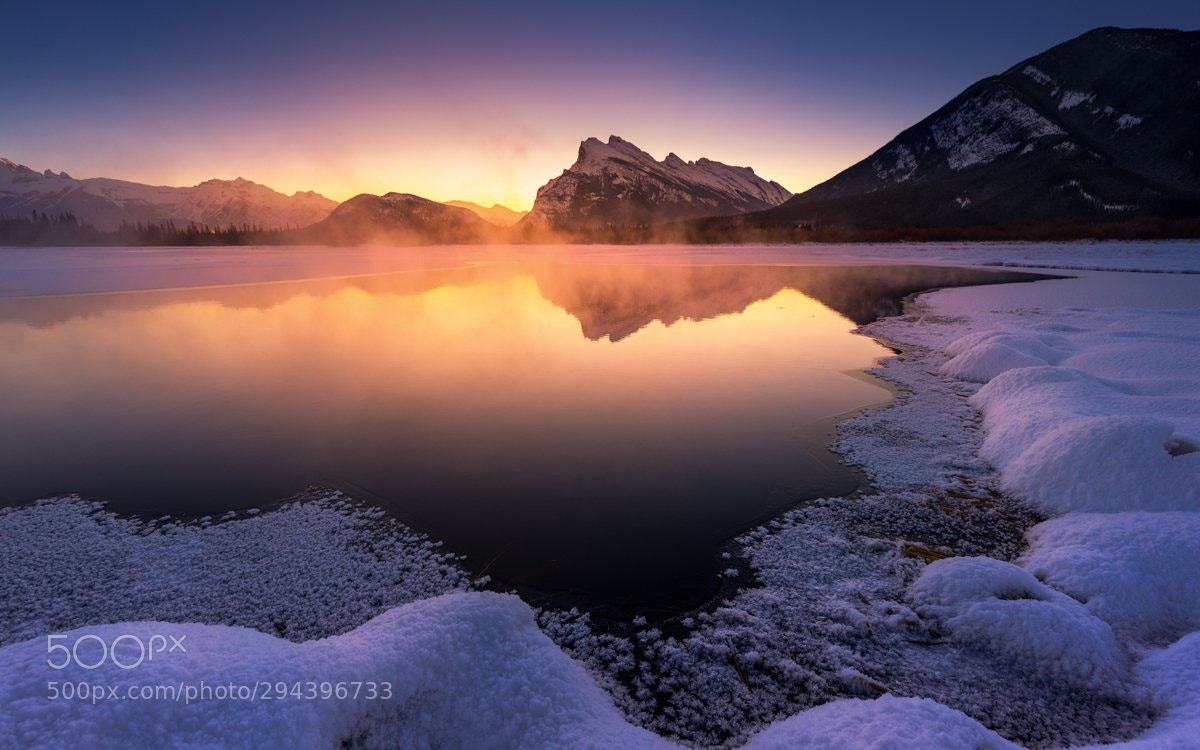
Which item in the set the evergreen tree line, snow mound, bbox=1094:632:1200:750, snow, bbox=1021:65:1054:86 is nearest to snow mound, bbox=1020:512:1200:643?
snow mound, bbox=1094:632:1200:750

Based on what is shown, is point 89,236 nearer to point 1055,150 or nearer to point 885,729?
point 885,729

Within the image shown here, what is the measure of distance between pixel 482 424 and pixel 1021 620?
6089 millimetres

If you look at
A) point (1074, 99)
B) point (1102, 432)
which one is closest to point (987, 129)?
point (1074, 99)

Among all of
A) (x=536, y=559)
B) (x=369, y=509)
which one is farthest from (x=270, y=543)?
(x=536, y=559)

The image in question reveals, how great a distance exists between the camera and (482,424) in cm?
739

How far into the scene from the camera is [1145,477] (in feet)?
15.1

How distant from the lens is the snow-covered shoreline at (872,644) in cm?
220

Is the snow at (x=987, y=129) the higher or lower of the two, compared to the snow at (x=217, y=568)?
higher

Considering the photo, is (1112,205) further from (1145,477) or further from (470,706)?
(470,706)

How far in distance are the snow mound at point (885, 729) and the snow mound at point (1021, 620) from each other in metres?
1.16

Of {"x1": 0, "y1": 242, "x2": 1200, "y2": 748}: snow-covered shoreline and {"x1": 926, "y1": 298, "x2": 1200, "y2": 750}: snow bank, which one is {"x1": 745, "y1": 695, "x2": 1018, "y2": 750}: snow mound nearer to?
{"x1": 0, "y1": 242, "x2": 1200, "y2": 748}: snow-covered shoreline

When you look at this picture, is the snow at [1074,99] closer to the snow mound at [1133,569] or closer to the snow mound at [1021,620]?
the snow mound at [1133,569]

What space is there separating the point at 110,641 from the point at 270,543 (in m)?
2.48

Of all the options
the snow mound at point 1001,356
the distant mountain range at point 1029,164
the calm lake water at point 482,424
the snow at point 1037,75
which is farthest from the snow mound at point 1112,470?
the snow at point 1037,75
